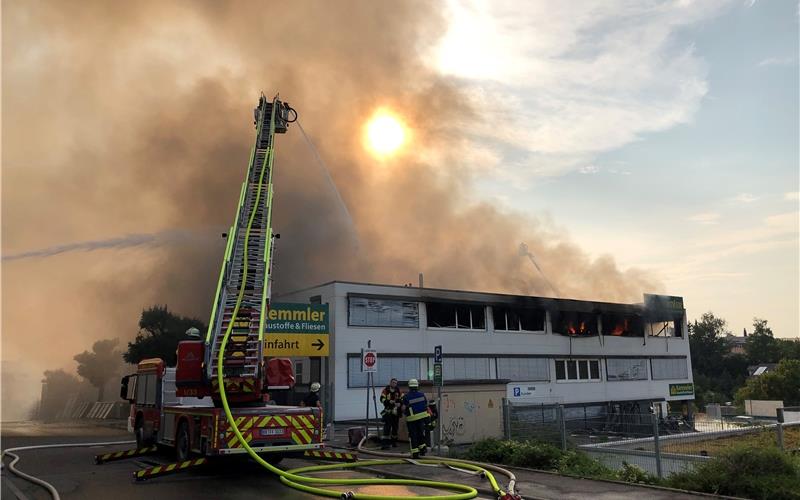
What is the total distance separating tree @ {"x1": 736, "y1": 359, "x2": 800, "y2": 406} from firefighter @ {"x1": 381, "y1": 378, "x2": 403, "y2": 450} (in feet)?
143

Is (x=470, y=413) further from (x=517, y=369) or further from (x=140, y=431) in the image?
(x=517, y=369)

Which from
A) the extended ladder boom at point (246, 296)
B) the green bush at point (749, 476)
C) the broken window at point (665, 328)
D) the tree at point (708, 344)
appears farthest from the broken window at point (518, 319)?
the tree at point (708, 344)

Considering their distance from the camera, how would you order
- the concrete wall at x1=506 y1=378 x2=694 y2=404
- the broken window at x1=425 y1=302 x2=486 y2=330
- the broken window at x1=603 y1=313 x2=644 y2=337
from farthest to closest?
the broken window at x1=603 y1=313 x2=644 y2=337, the concrete wall at x1=506 y1=378 x2=694 y2=404, the broken window at x1=425 y1=302 x2=486 y2=330

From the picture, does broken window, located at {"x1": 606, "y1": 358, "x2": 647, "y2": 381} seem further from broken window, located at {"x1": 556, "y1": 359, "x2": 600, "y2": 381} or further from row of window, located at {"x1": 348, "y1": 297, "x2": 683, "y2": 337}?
row of window, located at {"x1": 348, "y1": 297, "x2": 683, "y2": 337}

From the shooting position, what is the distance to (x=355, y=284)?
26.1 metres

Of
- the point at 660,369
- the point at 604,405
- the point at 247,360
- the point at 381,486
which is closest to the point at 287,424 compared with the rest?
the point at 247,360

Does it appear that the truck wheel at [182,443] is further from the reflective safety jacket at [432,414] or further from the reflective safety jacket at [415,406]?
the reflective safety jacket at [432,414]

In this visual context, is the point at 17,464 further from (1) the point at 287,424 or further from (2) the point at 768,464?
(2) the point at 768,464

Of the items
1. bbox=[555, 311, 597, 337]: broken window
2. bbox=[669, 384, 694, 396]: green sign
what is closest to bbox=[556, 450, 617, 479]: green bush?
bbox=[555, 311, 597, 337]: broken window

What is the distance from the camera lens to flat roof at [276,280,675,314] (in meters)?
27.0

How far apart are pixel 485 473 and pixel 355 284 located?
55.2 feet

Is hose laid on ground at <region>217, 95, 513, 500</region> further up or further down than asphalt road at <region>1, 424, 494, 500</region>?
further up

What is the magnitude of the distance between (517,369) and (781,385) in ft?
102

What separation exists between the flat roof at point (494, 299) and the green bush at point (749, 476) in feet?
60.8
